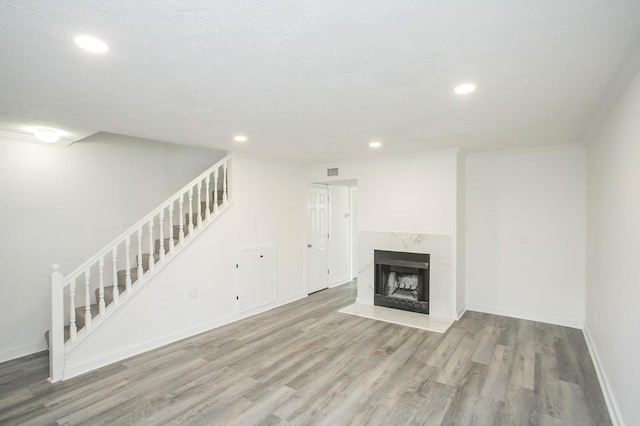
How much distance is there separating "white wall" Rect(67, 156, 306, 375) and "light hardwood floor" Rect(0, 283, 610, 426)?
0.24 m

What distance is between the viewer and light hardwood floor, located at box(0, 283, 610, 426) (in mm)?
2582

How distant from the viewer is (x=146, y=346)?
12.5 feet

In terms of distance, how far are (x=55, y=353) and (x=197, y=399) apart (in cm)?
156

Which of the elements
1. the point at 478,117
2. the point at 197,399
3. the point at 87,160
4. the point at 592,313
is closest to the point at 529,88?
the point at 478,117

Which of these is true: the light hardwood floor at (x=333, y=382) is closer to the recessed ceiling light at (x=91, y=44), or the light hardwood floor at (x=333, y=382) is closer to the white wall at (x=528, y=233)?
the white wall at (x=528, y=233)

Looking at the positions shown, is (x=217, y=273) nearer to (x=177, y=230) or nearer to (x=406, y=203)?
(x=177, y=230)

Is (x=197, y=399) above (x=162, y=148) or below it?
below

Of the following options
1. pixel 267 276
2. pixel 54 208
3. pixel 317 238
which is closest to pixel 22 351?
pixel 54 208

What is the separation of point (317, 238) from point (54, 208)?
4.15m

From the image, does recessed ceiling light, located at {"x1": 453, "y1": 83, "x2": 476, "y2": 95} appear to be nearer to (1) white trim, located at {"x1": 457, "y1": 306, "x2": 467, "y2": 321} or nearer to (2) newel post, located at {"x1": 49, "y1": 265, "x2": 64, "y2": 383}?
(1) white trim, located at {"x1": 457, "y1": 306, "x2": 467, "y2": 321}

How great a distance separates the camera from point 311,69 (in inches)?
80.8

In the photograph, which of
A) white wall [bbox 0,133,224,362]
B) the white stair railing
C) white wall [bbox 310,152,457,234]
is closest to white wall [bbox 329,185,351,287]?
white wall [bbox 310,152,457,234]

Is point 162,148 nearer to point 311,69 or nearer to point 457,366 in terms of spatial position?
point 311,69

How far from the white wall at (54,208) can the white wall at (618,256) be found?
533 cm
